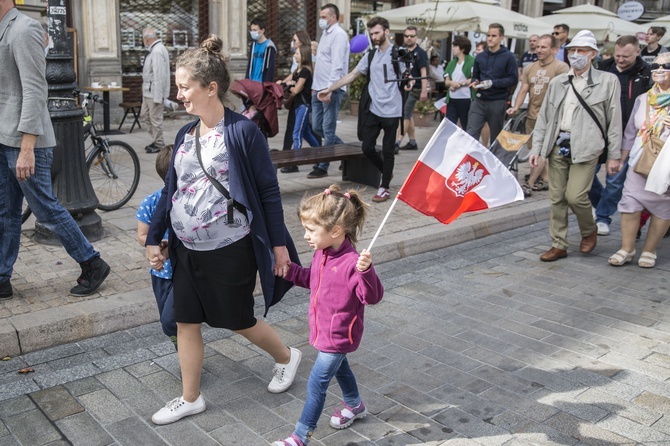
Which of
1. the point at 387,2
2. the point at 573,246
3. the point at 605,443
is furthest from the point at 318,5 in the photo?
the point at 605,443

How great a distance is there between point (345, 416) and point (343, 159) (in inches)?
211

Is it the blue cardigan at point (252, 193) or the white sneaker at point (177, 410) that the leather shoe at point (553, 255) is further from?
the white sneaker at point (177, 410)

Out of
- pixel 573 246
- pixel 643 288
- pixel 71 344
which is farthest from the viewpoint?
pixel 573 246

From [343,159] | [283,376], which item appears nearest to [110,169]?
[343,159]

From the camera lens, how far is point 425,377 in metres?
4.26

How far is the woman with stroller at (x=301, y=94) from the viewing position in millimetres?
9594

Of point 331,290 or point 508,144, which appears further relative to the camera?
point 508,144

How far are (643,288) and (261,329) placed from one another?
3.72 meters

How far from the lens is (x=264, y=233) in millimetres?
3469

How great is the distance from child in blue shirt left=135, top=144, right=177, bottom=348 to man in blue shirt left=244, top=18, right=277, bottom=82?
596 cm

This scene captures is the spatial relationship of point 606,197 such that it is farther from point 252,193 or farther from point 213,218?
point 213,218

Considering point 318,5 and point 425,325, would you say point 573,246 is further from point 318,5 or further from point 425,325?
point 318,5

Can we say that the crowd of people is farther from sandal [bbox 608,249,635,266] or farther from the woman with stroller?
the woman with stroller

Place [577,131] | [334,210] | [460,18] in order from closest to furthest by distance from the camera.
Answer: [334,210] < [577,131] < [460,18]
